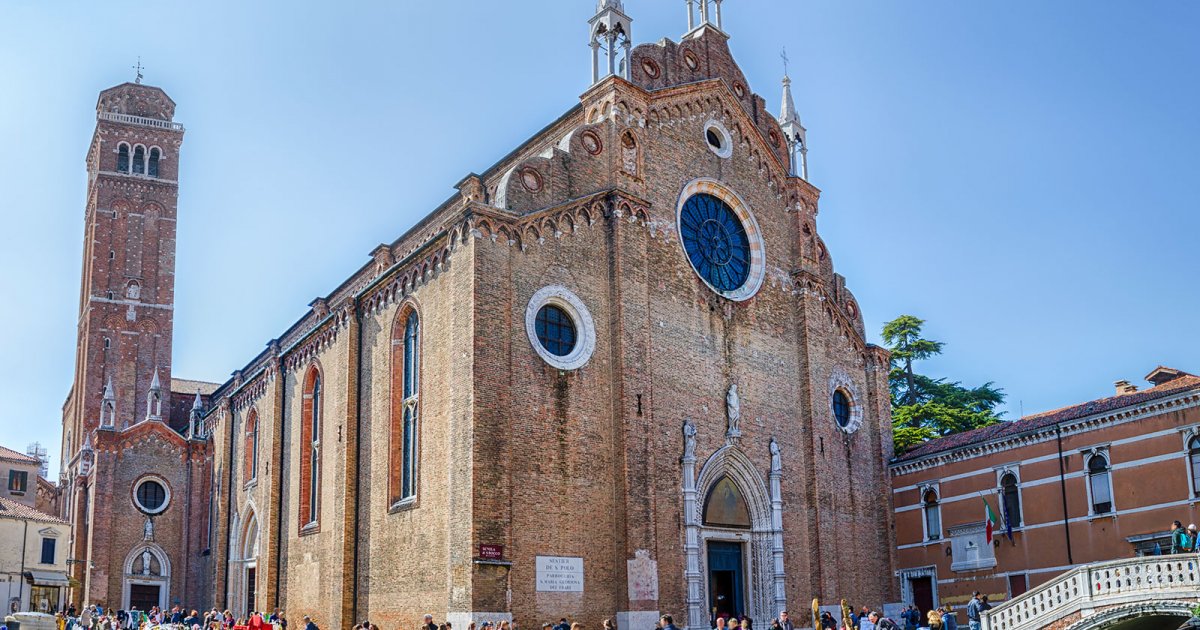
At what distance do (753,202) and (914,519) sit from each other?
9.03m

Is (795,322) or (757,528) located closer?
(757,528)

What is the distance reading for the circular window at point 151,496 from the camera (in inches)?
1396

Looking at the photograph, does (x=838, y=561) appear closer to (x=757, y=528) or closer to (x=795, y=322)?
(x=757, y=528)

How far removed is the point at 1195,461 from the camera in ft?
72.0

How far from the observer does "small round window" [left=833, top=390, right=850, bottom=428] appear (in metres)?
27.2

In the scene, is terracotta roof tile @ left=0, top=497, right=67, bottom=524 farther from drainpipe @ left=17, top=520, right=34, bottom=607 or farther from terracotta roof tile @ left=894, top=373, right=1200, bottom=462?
terracotta roof tile @ left=894, top=373, right=1200, bottom=462

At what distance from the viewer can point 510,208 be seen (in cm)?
2100

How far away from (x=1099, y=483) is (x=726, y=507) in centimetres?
817

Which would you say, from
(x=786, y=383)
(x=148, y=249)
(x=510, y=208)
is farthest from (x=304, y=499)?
(x=148, y=249)

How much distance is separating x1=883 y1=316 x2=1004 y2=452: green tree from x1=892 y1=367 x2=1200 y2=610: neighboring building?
934 cm

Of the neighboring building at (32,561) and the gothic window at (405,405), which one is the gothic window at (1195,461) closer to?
the gothic window at (405,405)

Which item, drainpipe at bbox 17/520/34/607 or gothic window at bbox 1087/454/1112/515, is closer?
gothic window at bbox 1087/454/1112/515

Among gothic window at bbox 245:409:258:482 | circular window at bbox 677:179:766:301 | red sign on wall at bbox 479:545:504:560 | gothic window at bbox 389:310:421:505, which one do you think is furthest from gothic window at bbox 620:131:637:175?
gothic window at bbox 245:409:258:482

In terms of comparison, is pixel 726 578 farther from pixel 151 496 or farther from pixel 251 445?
pixel 151 496
